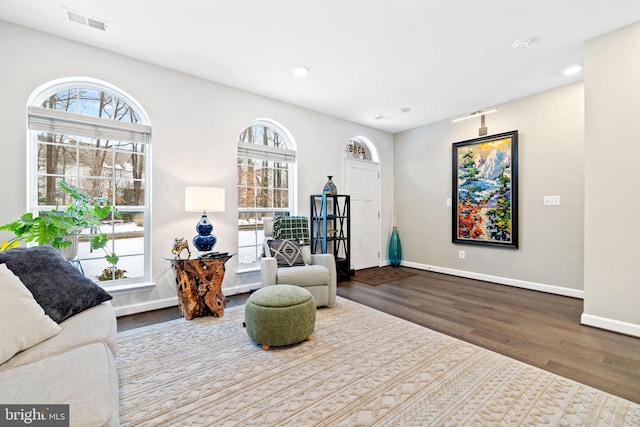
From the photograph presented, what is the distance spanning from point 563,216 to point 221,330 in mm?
4235

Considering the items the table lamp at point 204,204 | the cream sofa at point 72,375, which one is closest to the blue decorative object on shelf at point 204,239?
the table lamp at point 204,204

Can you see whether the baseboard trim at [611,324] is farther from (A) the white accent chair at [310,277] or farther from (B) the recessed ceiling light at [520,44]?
(B) the recessed ceiling light at [520,44]

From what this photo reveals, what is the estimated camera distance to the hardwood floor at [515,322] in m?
1.93

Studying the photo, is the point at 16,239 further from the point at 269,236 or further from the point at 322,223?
the point at 322,223

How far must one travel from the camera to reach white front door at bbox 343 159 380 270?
5.02 metres

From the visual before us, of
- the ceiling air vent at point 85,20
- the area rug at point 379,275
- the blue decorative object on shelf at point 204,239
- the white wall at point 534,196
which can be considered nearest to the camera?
the ceiling air vent at point 85,20

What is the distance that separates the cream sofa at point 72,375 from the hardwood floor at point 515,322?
4.74ft

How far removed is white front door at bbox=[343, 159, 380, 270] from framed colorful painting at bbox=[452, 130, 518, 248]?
1.37 metres

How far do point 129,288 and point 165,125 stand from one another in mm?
1772

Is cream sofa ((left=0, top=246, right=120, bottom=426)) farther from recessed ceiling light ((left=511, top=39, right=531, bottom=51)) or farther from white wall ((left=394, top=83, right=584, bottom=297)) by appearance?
white wall ((left=394, top=83, right=584, bottom=297))

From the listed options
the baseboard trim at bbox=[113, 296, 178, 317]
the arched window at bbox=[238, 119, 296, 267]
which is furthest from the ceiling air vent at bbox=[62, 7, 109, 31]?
the baseboard trim at bbox=[113, 296, 178, 317]

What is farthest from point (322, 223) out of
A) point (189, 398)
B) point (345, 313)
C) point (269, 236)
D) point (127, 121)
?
point (189, 398)

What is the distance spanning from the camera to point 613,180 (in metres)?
2.50

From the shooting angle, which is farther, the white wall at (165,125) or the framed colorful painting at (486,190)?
the framed colorful painting at (486,190)
